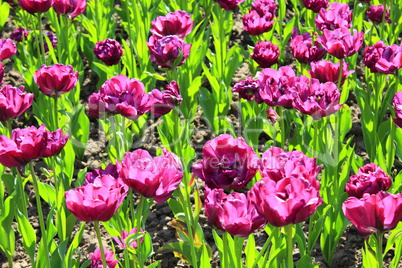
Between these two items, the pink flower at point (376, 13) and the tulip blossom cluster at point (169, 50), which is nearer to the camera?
the tulip blossom cluster at point (169, 50)

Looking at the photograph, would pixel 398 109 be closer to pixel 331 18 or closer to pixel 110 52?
pixel 331 18

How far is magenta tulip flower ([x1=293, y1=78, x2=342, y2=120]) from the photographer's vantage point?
202cm

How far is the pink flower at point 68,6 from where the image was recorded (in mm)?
3006

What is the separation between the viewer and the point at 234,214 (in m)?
1.45

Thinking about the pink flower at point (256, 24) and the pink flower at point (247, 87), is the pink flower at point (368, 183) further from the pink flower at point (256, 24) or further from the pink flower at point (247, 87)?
the pink flower at point (256, 24)

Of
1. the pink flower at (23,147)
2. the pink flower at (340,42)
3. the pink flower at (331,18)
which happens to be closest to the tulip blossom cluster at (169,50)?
the pink flower at (340,42)

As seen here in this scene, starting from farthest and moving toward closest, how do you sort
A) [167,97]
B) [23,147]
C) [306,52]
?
[306,52], [167,97], [23,147]

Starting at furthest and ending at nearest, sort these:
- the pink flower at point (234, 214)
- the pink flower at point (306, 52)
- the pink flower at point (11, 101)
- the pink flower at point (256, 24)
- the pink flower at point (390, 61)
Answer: the pink flower at point (256, 24) < the pink flower at point (306, 52) < the pink flower at point (390, 61) < the pink flower at point (11, 101) < the pink flower at point (234, 214)

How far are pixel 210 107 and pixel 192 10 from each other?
1207 mm

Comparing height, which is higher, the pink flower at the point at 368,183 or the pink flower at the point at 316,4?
the pink flower at the point at 316,4

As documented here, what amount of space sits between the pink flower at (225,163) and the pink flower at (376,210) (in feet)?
0.81

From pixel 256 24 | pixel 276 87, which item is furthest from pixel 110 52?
pixel 276 87

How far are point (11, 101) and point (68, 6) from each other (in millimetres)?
1078

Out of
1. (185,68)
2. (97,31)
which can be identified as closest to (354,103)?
(185,68)
